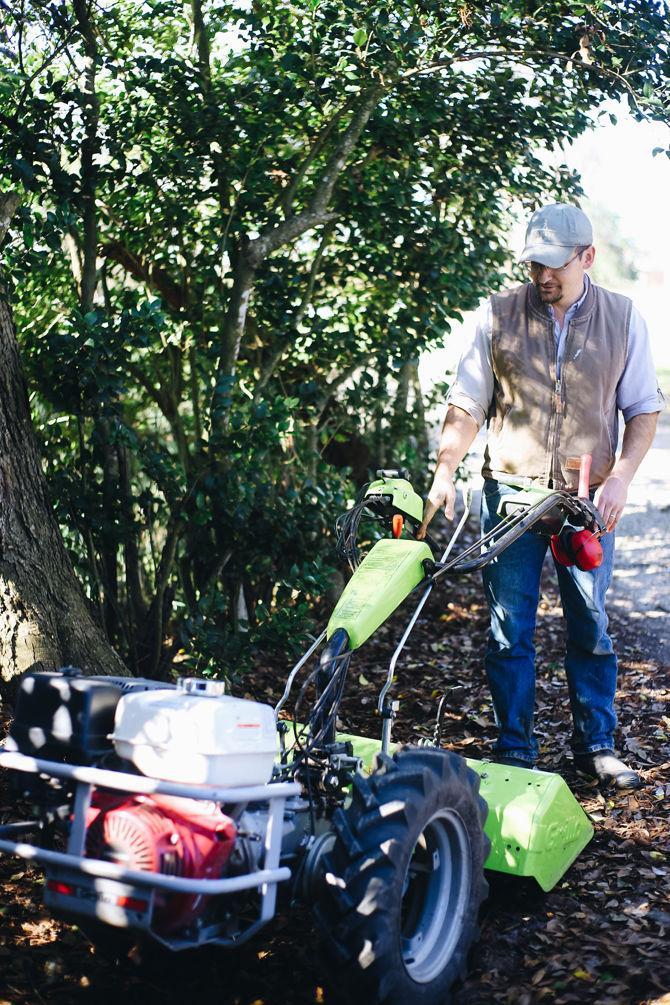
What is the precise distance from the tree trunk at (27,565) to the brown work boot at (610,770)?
2172mm

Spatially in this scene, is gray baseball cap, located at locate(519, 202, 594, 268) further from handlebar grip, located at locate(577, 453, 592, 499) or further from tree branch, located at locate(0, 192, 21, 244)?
tree branch, located at locate(0, 192, 21, 244)

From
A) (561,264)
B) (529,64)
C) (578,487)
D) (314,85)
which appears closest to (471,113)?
(529,64)

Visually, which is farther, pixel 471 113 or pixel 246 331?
pixel 246 331

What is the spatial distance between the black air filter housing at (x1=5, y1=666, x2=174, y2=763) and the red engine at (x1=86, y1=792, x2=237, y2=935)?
21 cm

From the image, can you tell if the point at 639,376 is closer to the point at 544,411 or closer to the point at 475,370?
the point at 544,411

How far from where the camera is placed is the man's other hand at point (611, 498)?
170 inches

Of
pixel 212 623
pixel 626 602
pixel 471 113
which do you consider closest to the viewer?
pixel 212 623

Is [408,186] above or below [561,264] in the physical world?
above

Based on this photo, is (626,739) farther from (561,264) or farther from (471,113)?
(471,113)

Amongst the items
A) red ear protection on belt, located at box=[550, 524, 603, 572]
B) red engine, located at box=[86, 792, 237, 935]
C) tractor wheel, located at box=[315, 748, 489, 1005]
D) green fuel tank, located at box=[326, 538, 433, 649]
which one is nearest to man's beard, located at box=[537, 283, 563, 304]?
red ear protection on belt, located at box=[550, 524, 603, 572]

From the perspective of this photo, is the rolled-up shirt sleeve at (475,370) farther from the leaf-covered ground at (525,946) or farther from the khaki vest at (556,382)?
the leaf-covered ground at (525,946)

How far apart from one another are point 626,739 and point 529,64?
3.49m

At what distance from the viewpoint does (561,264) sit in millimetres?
4320

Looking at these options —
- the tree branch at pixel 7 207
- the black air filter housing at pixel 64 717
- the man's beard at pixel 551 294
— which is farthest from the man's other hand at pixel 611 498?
the tree branch at pixel 7 207
